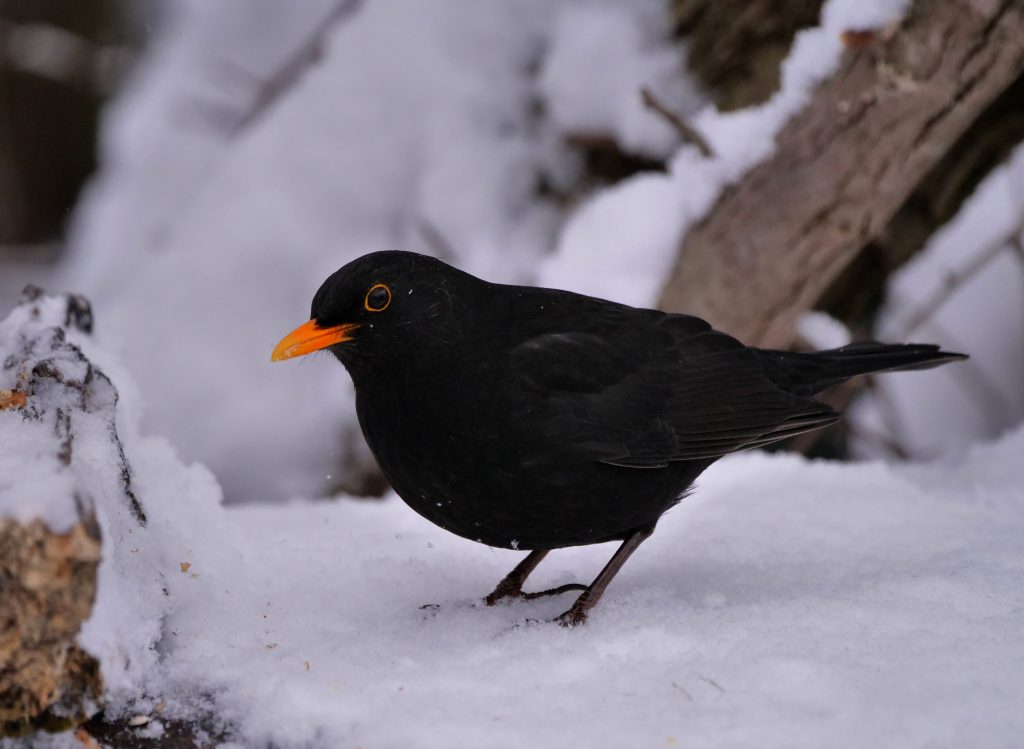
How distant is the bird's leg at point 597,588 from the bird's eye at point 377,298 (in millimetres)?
1030

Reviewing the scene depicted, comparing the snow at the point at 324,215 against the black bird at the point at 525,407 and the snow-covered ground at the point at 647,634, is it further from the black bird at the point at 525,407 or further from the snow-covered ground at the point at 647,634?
the black bird at the point at 525,407

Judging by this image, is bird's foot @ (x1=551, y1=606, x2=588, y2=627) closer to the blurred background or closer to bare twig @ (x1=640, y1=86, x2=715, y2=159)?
the blurred background

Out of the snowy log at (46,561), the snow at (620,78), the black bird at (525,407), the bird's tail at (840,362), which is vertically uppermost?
the snow at (620,78)

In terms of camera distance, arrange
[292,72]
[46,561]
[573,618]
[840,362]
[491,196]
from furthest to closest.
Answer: [292,72] → [491,196] → [840,362] → [573,618] → [46,561]

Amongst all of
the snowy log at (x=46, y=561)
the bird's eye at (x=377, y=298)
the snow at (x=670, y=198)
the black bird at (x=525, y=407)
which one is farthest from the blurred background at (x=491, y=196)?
the snowy log at (x=46, y=561)

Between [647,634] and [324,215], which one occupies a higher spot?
[324,215]

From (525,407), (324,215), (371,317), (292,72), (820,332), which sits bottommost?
(525,407)

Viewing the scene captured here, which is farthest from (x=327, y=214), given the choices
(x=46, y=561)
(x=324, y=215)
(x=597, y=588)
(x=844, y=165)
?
(x=46, y=561)

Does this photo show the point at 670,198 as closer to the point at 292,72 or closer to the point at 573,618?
the point at 573,618

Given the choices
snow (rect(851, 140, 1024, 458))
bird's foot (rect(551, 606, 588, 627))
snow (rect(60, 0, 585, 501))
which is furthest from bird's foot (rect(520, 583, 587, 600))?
snow (rect(851, 140, 1024, 458))

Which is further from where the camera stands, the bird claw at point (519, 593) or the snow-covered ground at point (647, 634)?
the bird claw at point (519, 593)

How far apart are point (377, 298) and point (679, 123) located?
2.07 m

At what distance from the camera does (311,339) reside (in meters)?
3.10

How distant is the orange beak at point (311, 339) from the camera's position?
305cm
